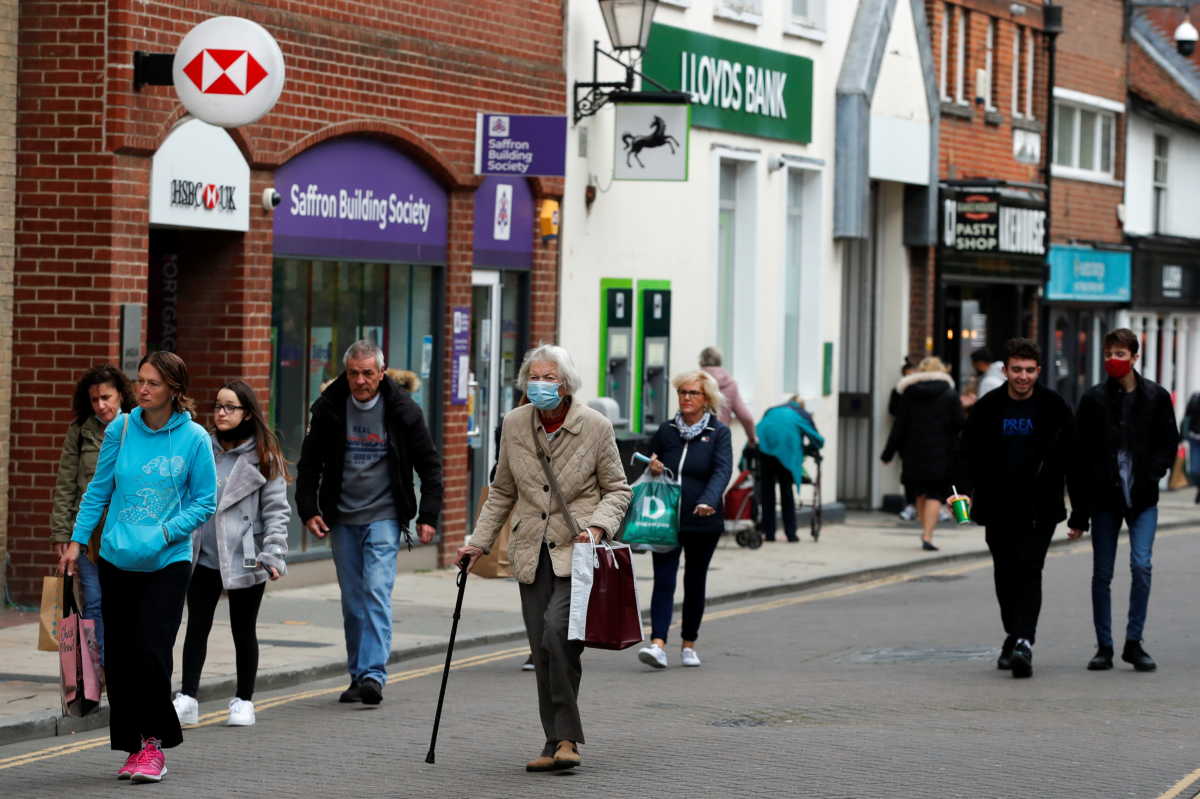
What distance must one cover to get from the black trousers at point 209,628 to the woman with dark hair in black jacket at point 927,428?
1263 centimetres

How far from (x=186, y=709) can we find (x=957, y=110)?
64.9 feet

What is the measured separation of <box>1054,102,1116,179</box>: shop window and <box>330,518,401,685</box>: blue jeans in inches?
896

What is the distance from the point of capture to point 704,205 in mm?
22812

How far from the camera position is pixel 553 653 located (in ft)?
31.1

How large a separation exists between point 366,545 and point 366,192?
621 cm

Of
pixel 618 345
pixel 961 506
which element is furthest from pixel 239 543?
pixel 618 345

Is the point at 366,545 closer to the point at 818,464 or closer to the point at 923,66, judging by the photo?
the point at 818,464

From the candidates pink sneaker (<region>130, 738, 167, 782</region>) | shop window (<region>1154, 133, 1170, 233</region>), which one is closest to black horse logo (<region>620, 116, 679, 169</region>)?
pink sneaker (<region>130, 738, 167, 782</region>)

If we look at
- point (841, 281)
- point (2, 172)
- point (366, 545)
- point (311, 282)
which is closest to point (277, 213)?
point (311, 282)

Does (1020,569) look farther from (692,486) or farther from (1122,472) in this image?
(692,486)

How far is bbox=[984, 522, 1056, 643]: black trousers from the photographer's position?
12789 millimetres

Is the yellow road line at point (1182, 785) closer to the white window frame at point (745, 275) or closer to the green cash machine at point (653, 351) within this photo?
the green cash machine at point (653, 351)

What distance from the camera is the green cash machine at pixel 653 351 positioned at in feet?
71.3

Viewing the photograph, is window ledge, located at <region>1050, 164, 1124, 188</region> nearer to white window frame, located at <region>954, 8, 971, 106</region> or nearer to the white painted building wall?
white window frame, located at <region>954, 8, 971, 106</region>
